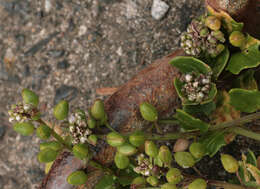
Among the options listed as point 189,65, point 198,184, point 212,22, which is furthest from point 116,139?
point 212,22

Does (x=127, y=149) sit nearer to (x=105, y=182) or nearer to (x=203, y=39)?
(x=105, y=182)

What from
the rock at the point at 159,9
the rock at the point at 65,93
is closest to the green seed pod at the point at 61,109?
the rock at the point at 65,93

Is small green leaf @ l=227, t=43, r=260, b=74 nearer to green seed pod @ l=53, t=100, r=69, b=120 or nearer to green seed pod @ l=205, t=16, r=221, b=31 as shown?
green seed pod @ l=205, t=16, r=221, b=31

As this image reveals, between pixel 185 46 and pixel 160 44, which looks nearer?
pixel 185 46

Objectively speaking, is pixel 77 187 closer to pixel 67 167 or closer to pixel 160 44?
pixel 67 167

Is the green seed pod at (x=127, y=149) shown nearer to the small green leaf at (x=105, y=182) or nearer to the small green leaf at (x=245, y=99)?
the small green leaf at (x=105, y=182)

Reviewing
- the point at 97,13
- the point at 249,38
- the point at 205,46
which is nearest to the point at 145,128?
the point at 205,46
